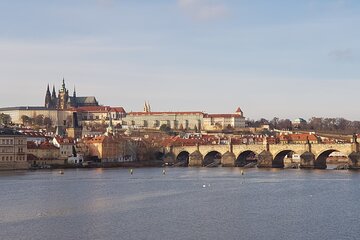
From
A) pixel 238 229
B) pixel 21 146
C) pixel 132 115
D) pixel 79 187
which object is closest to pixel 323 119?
pixel 132 115

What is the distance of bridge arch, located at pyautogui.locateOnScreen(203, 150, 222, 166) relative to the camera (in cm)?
8539

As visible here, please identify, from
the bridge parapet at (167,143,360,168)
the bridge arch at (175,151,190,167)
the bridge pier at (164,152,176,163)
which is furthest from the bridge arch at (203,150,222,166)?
the bridge pier at (164,152,176,163)

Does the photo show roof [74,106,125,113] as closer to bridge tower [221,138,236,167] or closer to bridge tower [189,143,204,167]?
bridge tower [189,143,204,167]

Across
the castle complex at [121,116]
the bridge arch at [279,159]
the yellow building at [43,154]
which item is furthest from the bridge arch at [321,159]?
the castle complex at [121,116]

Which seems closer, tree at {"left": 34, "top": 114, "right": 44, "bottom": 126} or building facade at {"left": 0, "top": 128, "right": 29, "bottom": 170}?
building facade at {"left": 0, "top": 128, "right": 29, "bottom": 170}

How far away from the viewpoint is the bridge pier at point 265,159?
248ft

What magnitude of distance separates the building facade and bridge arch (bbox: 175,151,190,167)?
20958mm

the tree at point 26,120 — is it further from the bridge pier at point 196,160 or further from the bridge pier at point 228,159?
the bridge pier at point 228,159

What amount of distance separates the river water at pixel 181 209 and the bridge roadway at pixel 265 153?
54.9 ft

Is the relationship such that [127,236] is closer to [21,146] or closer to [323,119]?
[21,146]

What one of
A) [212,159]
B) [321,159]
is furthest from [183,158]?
[321,159]

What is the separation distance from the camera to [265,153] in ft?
249

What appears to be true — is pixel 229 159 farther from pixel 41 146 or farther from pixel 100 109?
pixel 100 109

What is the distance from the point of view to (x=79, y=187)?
46719 mm
